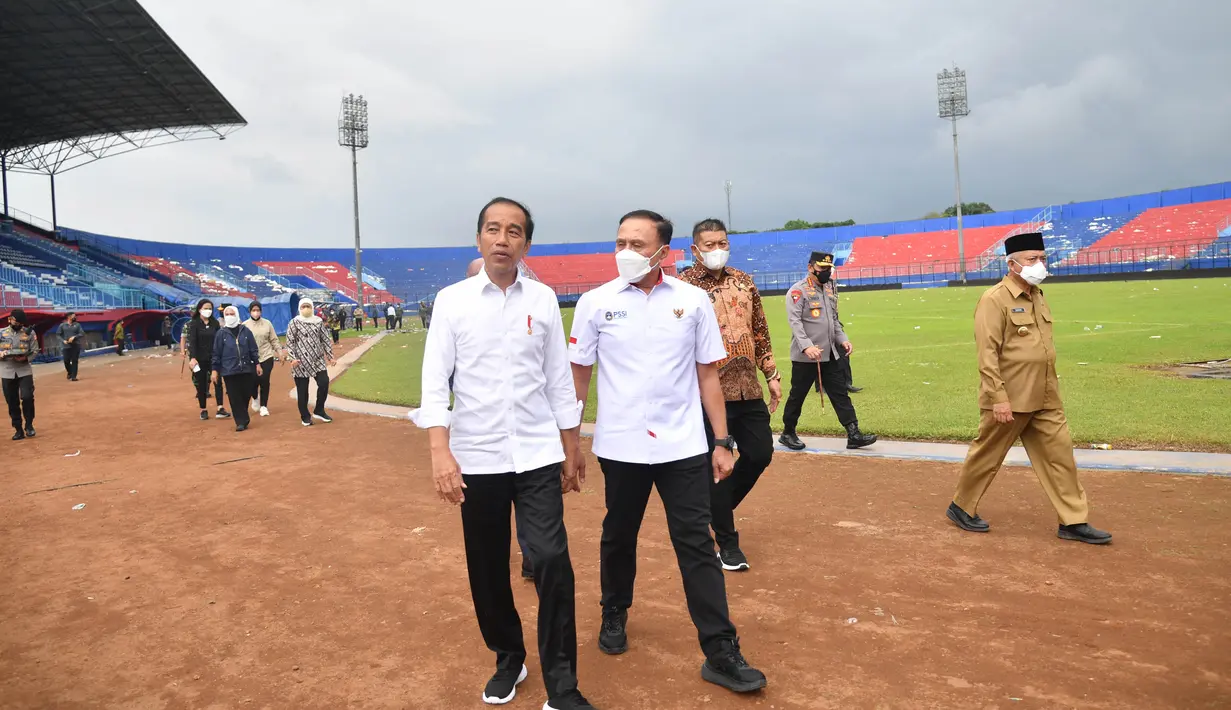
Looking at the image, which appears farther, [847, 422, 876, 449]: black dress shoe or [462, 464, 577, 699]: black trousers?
[847, 422, 876, 449]: black dress shoe

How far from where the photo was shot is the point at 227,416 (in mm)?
11984

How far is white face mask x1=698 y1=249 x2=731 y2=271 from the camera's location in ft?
14.1

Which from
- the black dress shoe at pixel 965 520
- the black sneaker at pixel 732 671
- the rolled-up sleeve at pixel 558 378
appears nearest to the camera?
the black sneaker at pixel 732 671

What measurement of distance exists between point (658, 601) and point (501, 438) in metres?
1.61

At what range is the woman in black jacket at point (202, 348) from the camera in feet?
38.8

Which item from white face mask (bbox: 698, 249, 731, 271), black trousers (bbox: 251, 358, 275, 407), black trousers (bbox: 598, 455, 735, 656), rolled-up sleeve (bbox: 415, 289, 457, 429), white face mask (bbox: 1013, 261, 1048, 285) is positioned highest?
white face mask (bbox: 698, 249, 731, 271)

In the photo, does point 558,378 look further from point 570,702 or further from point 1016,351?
point 1016,351

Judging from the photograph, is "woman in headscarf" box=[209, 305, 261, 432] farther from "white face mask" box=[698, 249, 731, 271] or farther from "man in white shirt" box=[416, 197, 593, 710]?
"man in white shirt" box=[416, 197, 593, 710]

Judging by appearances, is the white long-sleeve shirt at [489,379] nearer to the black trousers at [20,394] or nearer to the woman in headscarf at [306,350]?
the woman in headscarf at [306,350]

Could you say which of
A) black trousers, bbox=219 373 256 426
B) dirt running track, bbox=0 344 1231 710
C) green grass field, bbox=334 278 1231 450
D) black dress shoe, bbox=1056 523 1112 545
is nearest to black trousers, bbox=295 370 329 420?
black trousers, bbox=219 373 256 426

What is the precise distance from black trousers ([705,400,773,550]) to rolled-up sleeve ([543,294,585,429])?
4.60 ft

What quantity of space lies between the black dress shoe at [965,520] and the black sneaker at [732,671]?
2460 millimetres

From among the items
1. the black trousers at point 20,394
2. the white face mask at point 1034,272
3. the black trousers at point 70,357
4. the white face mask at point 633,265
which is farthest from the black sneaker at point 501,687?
the black trousers at point 70,357

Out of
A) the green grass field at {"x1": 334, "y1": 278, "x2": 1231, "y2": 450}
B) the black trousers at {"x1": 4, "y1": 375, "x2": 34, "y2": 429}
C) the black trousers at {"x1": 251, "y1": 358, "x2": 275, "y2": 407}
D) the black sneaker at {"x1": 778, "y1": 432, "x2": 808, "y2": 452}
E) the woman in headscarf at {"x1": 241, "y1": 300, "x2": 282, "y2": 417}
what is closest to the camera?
the black sneaker at {"x1": 778, "y1": 432, "x2": 808, "y2": 452}
